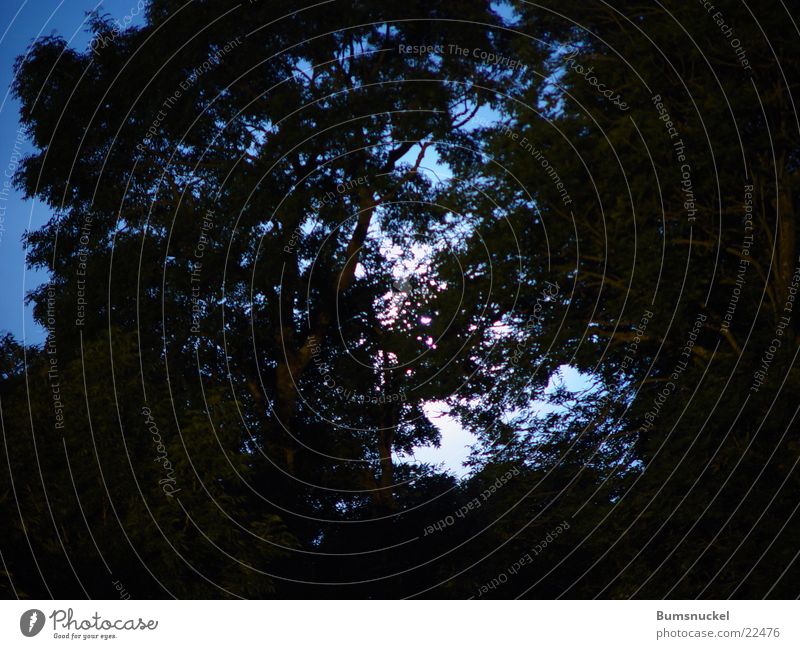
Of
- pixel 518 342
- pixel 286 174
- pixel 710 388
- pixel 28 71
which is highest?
pixel 28 71

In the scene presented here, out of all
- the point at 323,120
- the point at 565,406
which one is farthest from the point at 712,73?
the point at 323,120

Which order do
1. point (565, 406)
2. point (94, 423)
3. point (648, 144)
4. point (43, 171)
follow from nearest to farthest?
1. point (94, 423)
2. point (648, 144)
3. point (565, 406)
4. point (43, 171)

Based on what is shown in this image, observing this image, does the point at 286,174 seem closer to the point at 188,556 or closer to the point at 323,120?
the point at 323,120

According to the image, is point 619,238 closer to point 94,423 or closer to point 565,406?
point 565,406

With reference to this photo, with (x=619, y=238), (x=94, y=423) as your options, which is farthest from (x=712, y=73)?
(x=94, y=423)

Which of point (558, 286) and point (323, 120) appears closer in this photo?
point (558, 286)

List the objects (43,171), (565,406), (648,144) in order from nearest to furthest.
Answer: (648,144) → (565,406) → (43,171)

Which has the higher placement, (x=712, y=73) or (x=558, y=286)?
(x=712, y=73)

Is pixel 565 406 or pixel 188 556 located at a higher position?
pixel 565 406

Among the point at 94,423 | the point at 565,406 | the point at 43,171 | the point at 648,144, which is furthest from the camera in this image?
the point at 43,171
